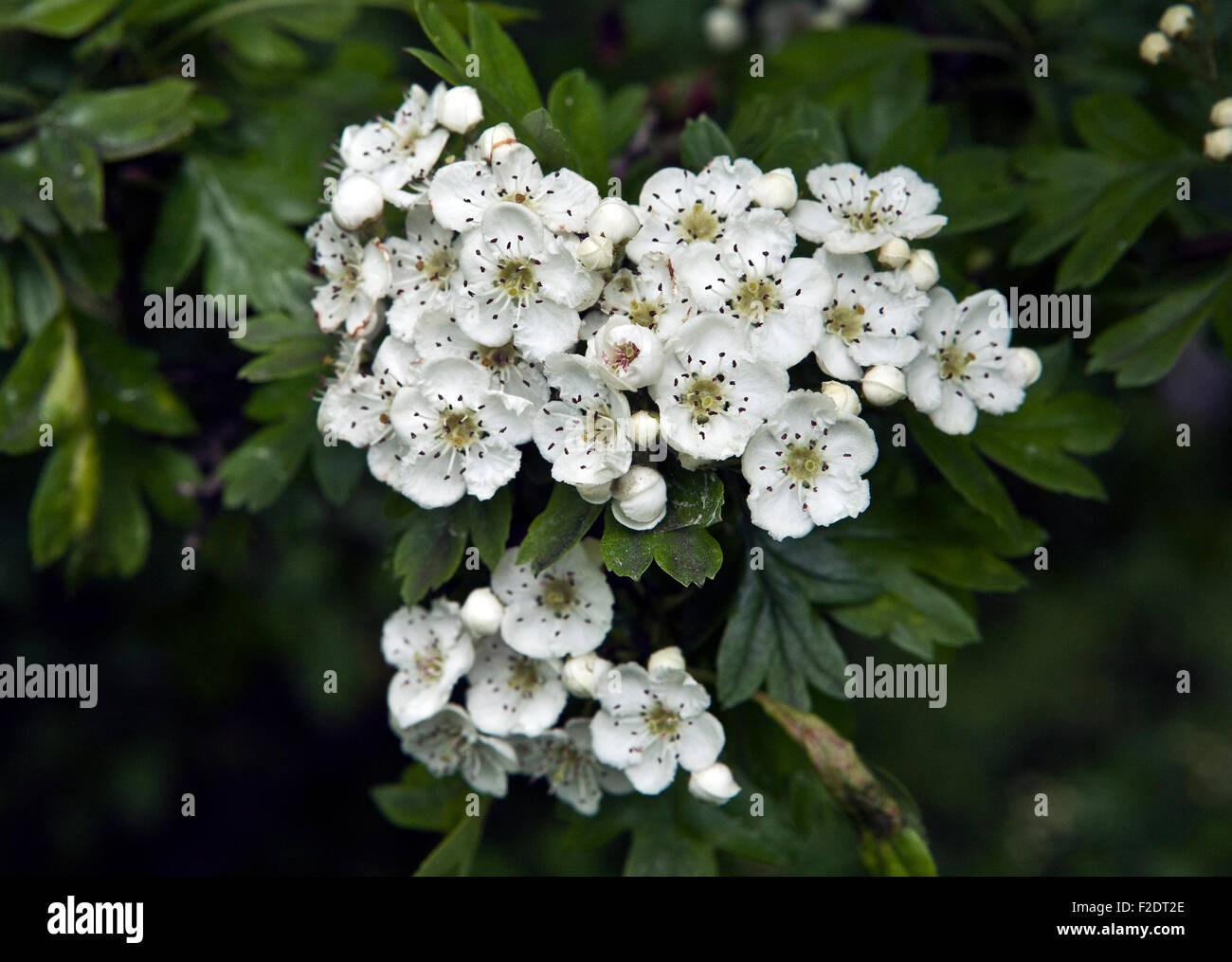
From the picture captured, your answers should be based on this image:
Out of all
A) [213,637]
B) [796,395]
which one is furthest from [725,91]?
[213,637]

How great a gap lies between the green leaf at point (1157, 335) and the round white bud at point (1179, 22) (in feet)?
1.57

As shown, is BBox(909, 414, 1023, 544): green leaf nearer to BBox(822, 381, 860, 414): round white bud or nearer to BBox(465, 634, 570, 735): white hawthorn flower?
BBox(822, 381, 860, 414): round white bud

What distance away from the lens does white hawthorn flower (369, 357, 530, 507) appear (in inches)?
60.7

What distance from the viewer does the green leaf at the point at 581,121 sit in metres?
1.78

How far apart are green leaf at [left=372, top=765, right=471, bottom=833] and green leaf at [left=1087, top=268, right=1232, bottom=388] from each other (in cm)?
147

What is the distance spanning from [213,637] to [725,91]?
2128mm

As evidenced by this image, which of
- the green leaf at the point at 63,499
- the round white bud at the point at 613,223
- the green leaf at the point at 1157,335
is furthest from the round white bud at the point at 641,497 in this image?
the green leaf at the point at 63,499

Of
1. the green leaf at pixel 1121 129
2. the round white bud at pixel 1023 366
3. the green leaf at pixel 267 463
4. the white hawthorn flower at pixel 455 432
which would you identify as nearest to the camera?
the white hawthorn flower at pixel 455 432

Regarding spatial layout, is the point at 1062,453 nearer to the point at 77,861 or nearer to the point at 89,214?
the point at 89,214

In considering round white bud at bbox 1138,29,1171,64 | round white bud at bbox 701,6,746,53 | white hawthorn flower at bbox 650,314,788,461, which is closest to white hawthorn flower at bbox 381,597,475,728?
white hawthorn flower at bbox 650,314,788,461

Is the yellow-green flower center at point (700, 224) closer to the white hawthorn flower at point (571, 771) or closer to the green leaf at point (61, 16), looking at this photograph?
the white hawthorn flower at point (571, 771)

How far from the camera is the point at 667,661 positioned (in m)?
1.64

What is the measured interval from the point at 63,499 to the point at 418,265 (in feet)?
3.58
